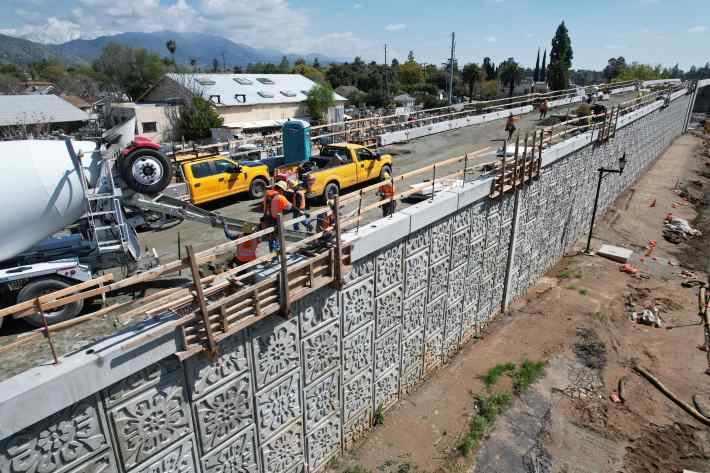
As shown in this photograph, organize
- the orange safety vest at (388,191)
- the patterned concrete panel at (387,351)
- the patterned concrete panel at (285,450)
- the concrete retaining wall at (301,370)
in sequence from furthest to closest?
1. the patterned concrete panel at (387,351)
2. the orange safety vest at (388,191)
3. the patterned concrete panel at (285,450)
4. the concrete retaining wall at (301,370)

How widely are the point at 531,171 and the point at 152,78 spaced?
71.7 m

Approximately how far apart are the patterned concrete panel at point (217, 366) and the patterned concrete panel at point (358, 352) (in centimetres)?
233

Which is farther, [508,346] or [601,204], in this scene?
[601,204]

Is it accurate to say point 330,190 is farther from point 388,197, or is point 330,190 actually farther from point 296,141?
point 388,197

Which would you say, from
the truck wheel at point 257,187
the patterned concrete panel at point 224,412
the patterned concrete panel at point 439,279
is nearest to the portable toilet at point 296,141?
the truck wheel at point 257,187

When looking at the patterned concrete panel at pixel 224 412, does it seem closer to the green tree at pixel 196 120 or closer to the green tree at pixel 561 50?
the green tree at pixel 196 120

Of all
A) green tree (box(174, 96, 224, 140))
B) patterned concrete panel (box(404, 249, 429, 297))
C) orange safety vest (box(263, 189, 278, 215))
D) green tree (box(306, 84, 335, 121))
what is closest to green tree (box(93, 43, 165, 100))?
green tree (box(174, 96, 224, 140))

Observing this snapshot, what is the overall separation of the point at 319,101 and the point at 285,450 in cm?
4924

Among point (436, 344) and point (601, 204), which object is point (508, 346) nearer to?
point (436, 344)

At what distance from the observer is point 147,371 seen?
16.6 feet

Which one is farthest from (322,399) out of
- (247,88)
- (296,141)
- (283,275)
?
(247,88)

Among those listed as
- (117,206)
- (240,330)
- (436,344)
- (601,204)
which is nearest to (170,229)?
(117,206)

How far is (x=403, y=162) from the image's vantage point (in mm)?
18359

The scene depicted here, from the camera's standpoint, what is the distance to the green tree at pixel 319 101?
52.3m
